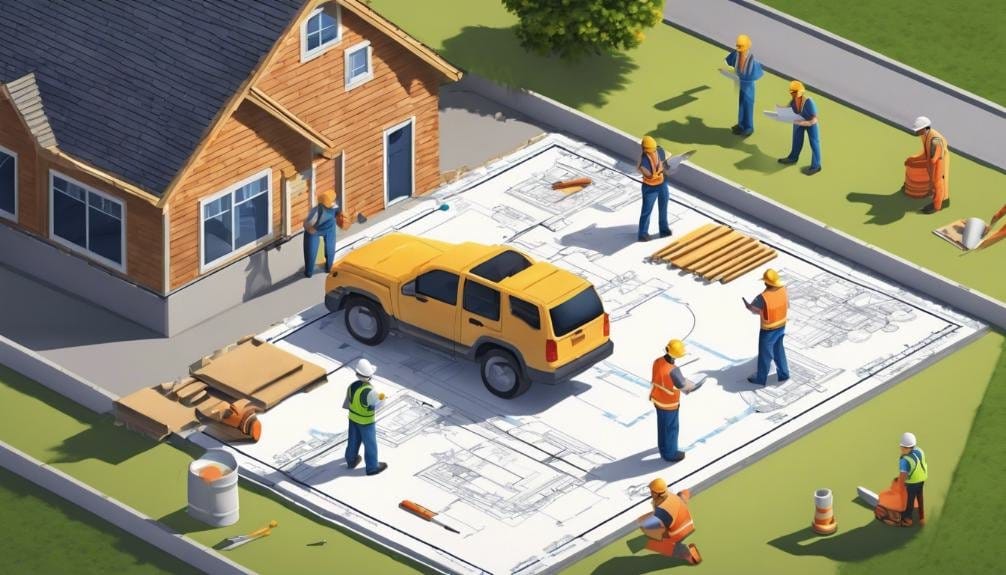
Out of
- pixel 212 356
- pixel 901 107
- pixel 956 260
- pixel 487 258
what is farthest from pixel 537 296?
pixel 901 107

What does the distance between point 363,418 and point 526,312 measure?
385cm

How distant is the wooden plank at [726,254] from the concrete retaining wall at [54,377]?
12085 mm

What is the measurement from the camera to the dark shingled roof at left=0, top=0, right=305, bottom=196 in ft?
171

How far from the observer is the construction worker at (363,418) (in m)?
47.5

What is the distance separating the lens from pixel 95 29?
5372cm

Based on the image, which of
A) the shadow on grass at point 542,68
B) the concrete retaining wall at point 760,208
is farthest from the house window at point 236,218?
the shadow on grass at point 542,68

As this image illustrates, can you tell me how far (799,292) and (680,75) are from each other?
904cm

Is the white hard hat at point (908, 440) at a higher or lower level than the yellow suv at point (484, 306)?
higher

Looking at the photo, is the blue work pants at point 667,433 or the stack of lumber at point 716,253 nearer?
the blue work pants at point 667,433

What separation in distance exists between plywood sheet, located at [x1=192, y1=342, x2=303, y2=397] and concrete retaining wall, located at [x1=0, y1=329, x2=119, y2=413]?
Result: 1839 millimetres

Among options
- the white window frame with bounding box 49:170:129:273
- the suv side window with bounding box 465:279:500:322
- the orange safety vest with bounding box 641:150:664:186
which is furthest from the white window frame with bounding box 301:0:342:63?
the orange safety vest with bounding box 641:150:664:186

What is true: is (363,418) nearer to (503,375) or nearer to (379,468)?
(379,468)

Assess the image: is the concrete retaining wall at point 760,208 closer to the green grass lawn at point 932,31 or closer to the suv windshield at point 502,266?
the green grass lawn at point 932,31

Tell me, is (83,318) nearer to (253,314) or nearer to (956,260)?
(253,314)
